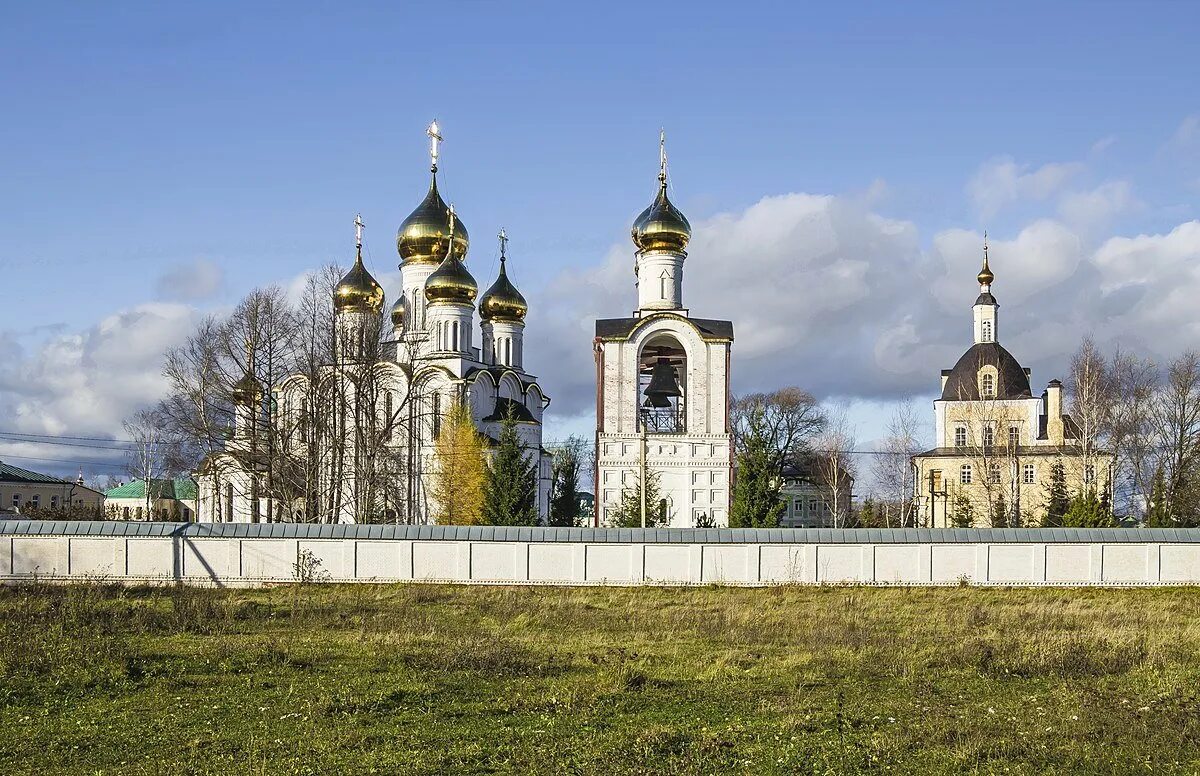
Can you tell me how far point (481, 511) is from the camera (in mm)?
34969

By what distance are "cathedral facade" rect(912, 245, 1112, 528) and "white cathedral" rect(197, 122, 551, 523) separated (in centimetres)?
1692

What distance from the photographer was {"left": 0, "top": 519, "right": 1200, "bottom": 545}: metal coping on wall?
904 inches

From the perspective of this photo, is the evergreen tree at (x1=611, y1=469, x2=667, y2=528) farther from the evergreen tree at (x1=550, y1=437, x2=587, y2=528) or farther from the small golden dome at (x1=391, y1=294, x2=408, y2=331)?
the small golden dome at (x1=391, y1=294, x2=408, y2=331)

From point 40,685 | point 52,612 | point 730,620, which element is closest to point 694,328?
point 730,620

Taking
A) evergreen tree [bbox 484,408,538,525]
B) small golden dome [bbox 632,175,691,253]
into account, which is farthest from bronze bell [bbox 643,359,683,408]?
evergreen tree [bbox 484,408,538,525]

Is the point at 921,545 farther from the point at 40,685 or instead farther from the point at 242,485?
the point at 242,485

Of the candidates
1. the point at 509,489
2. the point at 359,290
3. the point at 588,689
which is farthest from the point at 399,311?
the point at 588,689

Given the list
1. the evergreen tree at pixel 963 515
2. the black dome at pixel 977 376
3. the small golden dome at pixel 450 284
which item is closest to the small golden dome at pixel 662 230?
the small golden dome at pixel 450 284

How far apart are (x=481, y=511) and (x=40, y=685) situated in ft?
77.5

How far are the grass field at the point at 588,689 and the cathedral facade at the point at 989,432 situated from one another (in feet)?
99.9

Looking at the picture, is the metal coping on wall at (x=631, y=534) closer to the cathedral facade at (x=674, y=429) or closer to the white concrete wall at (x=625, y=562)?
the white concrete wall at (x=625, y=562)

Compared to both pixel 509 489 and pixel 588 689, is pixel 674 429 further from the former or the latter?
pixel 588 689

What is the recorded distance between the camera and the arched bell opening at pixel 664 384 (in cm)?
4216

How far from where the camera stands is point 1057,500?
40531 mm
